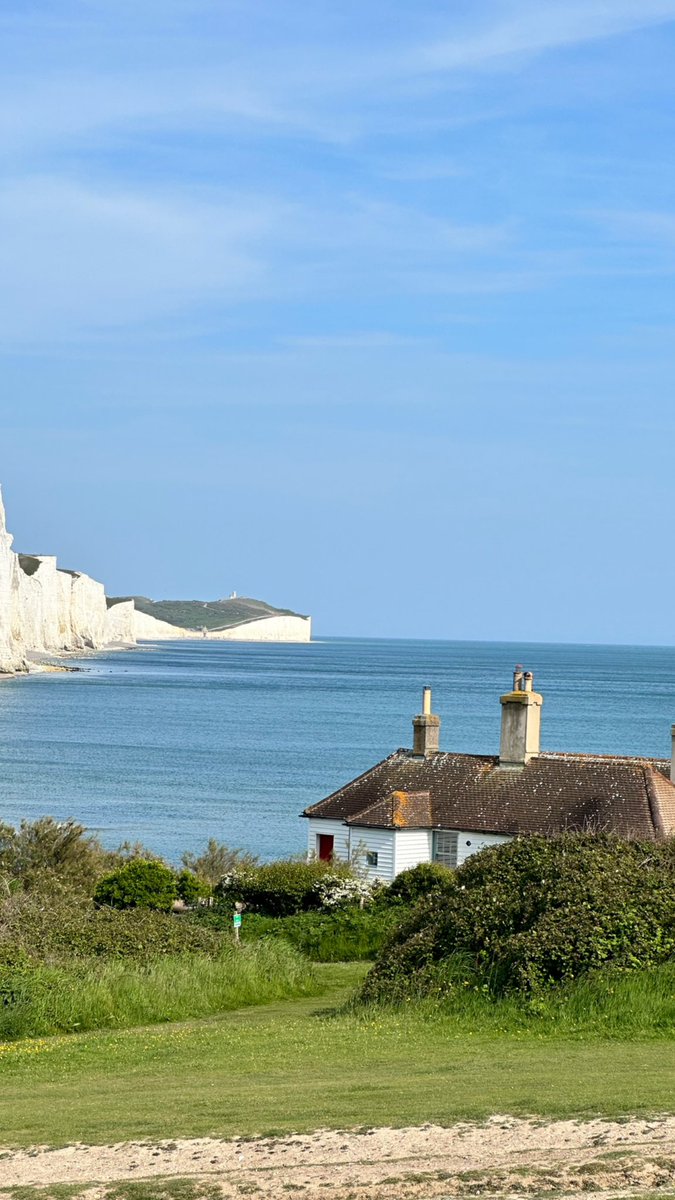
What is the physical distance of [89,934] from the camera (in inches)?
875

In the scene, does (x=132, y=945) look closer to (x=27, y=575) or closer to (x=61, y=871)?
(x=61, y=871)

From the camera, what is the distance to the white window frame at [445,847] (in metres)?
33.7

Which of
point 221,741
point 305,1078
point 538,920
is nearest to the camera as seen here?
point 305,1078

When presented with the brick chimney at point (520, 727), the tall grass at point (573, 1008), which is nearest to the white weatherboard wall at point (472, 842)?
the brick chimney at point (520, 727)

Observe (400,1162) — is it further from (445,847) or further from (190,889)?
(445,847)

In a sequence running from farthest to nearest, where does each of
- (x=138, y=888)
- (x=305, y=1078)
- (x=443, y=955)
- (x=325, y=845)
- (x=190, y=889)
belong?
(x=325, y=845) → (x=190, y=889) → (x=138, y=888) → (x=443, y=955) → (x=305, y=1078)

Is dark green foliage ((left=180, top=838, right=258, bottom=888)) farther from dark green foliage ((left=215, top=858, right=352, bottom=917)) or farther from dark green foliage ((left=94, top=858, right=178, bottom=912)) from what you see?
dark green foliage ((left=94, top=858, right=178, bottom=912))

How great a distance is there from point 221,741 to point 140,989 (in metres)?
83.6

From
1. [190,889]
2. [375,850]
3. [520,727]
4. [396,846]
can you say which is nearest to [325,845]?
[375,850]

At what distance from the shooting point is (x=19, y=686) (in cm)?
16175

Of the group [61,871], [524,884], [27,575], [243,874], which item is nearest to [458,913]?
[524,884]

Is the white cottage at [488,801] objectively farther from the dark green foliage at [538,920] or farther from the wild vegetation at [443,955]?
the dark green foliage at [538,920]

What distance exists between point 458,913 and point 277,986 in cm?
463

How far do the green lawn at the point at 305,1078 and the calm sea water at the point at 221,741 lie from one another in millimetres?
33591
